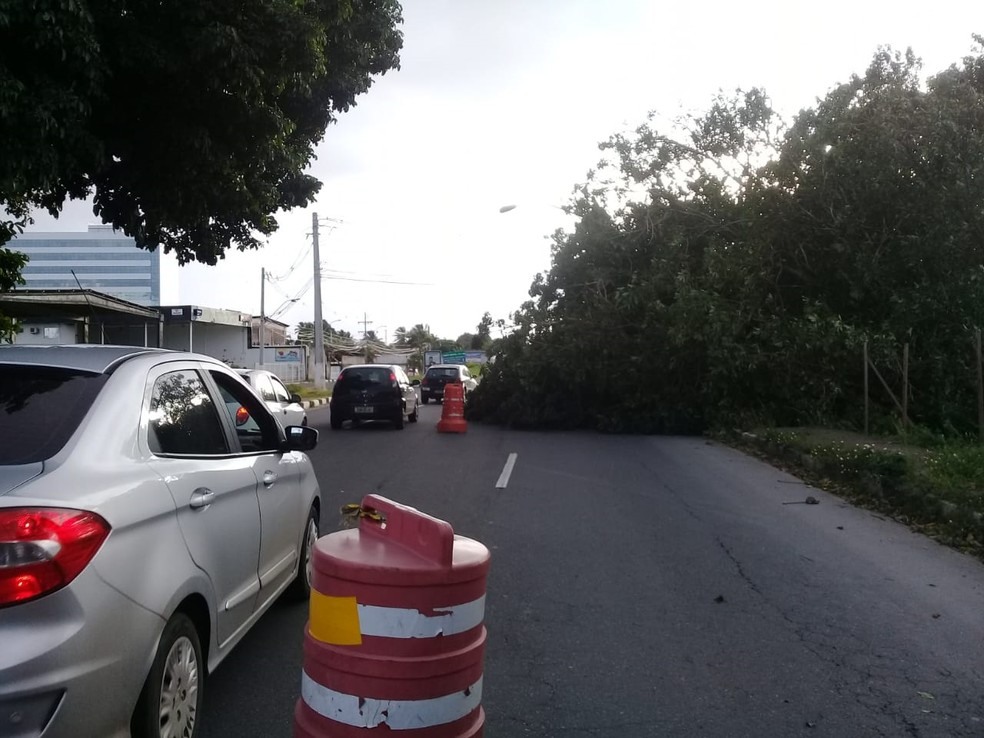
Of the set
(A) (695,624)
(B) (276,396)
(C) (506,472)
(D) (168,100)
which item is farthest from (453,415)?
(A) (695,624)

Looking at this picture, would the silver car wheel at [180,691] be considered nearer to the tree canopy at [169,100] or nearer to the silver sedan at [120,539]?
the silver sedan at [120,539]

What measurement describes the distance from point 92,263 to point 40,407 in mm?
59765

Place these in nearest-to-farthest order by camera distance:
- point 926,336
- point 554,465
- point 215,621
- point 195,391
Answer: point 215,621, point 195,391, point 554,465, point 926,336

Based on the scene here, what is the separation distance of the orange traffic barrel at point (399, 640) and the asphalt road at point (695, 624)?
4.36ft

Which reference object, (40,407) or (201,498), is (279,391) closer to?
(201,498)

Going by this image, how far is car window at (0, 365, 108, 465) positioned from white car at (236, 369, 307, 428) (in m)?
10.9

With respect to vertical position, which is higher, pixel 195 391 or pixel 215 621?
pixel 195 391

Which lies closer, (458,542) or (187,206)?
(458,542)

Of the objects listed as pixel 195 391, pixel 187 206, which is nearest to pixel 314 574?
pixel 195 391

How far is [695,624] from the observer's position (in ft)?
19.9

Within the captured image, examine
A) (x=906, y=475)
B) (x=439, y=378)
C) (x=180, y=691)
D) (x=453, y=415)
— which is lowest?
(x=180, y=691)

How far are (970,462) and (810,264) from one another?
989 cm

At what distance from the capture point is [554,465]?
15203 millimetres

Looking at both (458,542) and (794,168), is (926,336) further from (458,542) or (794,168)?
(458,542)
